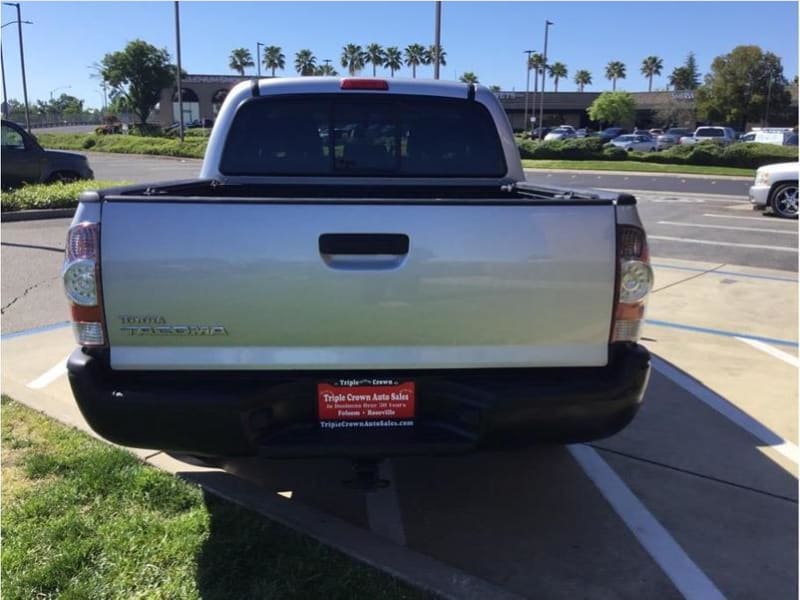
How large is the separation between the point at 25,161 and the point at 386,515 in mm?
15305

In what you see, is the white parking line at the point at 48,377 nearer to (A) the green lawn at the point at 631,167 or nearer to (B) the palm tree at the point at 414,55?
(A) the green lawn at the point at 631,167

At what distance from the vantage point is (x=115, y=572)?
2.92 metres

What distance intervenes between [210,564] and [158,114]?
92182 mm

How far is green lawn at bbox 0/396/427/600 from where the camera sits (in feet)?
9.27

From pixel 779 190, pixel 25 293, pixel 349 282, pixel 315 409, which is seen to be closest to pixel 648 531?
pixel 315 409

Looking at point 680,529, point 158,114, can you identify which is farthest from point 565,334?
point 158,114

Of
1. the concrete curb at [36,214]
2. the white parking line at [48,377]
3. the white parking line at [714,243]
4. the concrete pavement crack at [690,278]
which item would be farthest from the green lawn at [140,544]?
the concrete curb at [36,214]

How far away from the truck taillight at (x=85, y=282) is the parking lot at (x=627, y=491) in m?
1.37

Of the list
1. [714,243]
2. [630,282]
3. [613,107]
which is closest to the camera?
[630,282]

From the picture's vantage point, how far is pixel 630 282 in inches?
107

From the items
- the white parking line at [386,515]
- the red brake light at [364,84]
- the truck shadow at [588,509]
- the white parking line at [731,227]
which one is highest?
the red brake light at [364,84]

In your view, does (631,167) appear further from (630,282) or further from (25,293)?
(630,282)

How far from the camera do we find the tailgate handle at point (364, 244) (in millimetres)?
2600

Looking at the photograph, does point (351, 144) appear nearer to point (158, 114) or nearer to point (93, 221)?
point (93, 221)
